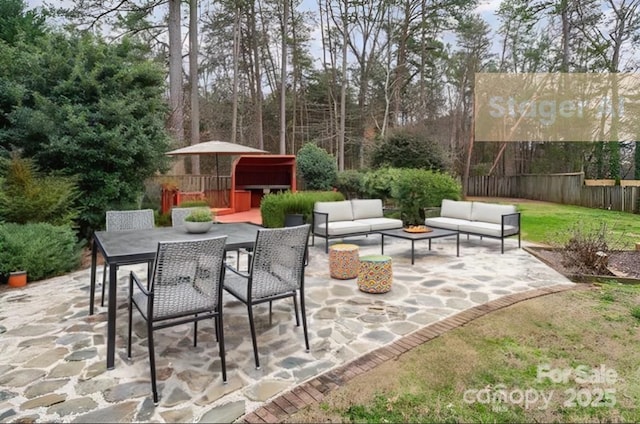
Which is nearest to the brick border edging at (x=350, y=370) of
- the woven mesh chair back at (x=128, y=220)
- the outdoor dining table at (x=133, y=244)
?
the outdoor dining table at (x=133, y=244)

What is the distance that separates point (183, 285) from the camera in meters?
2.44

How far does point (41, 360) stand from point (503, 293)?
14.2ft

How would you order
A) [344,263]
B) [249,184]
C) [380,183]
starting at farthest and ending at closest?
[249,184], [380,183], [344,263]

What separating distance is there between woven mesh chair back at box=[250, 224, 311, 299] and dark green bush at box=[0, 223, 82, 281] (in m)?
3.75

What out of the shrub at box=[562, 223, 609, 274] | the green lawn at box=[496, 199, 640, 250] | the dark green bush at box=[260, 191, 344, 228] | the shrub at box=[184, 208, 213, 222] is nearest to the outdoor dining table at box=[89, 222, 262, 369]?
the shrub at box=[184, 208, 213, 222]

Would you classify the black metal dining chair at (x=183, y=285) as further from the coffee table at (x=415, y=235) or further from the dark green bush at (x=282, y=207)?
the dark green bush at (x=282, y=207)

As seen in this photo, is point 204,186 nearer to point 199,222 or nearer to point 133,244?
point 199,222

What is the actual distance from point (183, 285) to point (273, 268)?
664 millimetres

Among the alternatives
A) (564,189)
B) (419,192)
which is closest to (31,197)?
(419,192)

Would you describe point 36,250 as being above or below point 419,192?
below

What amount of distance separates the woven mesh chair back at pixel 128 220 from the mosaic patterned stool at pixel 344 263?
223cm

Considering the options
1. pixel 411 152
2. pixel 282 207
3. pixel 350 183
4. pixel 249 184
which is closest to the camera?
pixel 282 207

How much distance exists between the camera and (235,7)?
14688 millimetres

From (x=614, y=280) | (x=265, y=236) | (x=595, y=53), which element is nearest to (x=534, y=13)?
(x=595, y=53)
